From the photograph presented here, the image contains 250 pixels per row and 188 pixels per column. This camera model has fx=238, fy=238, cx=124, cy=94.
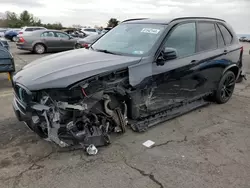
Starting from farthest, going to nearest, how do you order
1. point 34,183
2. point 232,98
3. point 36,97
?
point 232,98
point 36,97
point 34,183

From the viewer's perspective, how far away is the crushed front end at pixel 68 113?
2.83 meters

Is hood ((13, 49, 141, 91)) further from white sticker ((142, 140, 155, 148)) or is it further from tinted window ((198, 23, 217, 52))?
tinted window ((198, 23, 217, 52))

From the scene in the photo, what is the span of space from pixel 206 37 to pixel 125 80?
2.15 meters

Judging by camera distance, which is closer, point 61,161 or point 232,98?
point 61,161

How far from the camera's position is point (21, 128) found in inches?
155

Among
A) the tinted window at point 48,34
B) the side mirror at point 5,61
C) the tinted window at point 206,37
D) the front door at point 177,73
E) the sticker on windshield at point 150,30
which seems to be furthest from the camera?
the tinted window at point 48,34

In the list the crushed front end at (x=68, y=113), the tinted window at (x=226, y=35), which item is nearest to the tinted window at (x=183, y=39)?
the tinted window at (x=226, y=35)

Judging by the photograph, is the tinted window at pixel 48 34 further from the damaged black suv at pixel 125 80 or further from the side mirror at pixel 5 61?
the damaged black suv at pixel 125 80

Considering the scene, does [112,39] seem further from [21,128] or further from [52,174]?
[52,174]

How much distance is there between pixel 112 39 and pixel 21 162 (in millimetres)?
2499

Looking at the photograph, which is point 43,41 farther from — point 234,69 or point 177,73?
point 177,73

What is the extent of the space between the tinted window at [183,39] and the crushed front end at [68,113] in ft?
4.50

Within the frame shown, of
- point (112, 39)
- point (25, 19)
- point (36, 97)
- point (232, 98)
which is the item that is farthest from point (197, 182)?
point (25, 19)

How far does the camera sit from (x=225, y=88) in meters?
5.26
